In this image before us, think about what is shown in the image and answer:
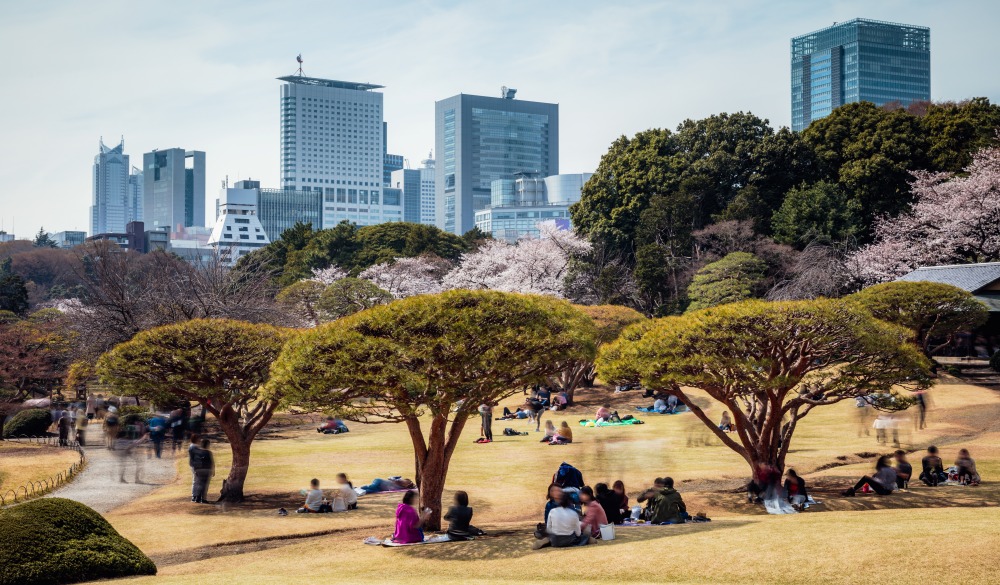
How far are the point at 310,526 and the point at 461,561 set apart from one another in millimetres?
5604

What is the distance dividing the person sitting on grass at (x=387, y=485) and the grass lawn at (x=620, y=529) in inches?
24.6

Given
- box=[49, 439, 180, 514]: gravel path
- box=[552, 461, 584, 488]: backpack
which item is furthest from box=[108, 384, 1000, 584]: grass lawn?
box=[552, 461, 584, 488]: backpack

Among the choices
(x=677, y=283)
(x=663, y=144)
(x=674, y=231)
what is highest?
(x=663, y=144)

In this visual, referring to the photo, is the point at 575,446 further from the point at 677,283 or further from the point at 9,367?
the point at 677,283

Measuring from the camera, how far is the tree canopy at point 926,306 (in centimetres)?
3622

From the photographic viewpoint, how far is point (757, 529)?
51.1 ft

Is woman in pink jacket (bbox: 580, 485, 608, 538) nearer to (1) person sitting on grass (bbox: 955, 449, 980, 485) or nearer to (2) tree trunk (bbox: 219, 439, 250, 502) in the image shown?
(2) tree trunk (bbox: 219, 439, 250, 502)

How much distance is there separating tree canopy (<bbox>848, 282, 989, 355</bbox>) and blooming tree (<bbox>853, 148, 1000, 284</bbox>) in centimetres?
1383

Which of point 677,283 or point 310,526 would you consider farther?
point 677,283

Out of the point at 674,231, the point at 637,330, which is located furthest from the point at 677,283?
the point at 637,330

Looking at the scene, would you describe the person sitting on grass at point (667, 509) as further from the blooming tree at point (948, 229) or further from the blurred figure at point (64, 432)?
the blooming tree at point (948, 229)

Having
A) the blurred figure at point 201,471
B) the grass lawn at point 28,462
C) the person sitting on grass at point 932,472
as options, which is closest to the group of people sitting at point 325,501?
the blurred figure at point 201,471

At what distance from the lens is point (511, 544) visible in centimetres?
1622

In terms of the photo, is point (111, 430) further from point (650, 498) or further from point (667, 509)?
point (667, 509)
